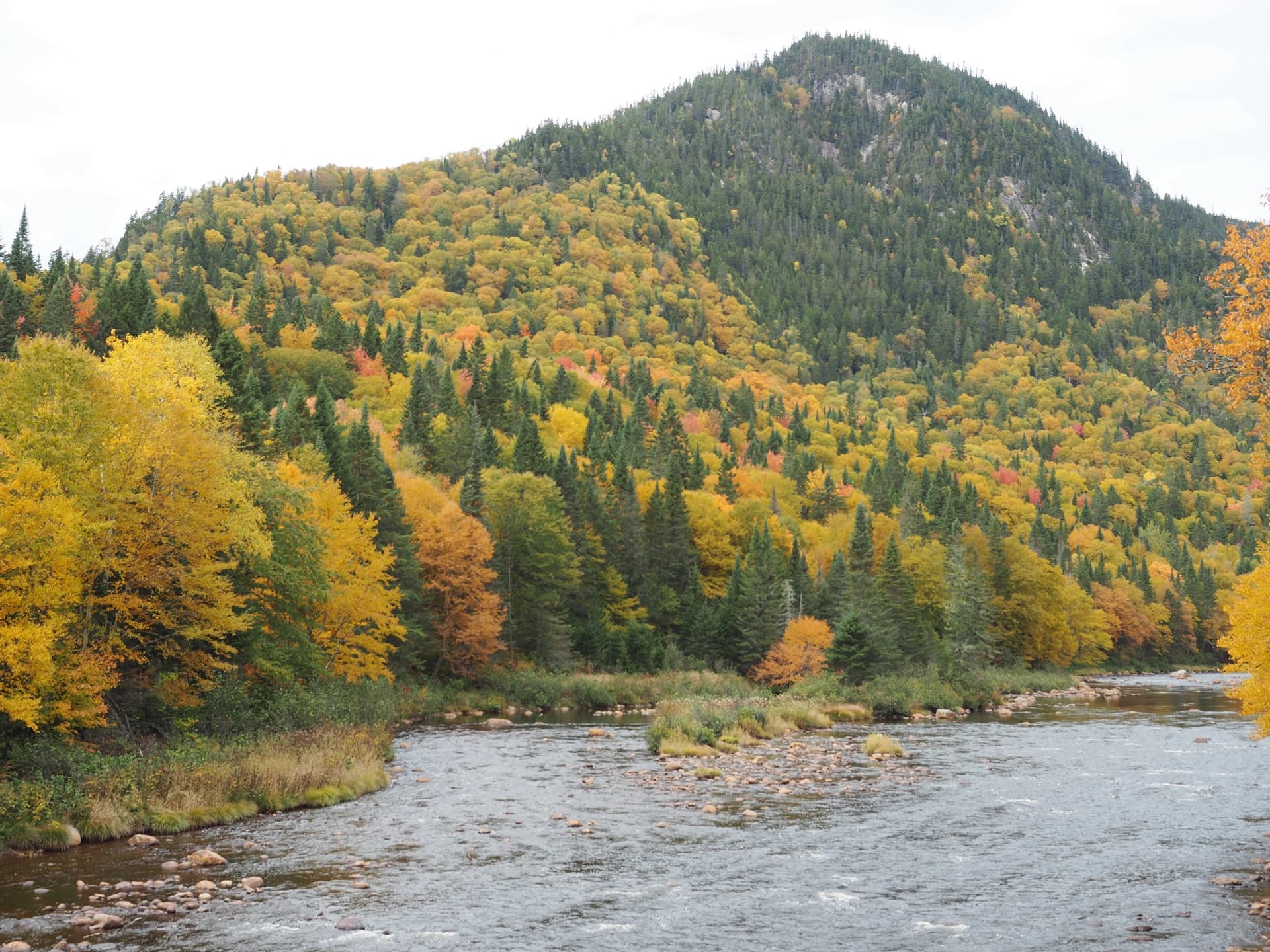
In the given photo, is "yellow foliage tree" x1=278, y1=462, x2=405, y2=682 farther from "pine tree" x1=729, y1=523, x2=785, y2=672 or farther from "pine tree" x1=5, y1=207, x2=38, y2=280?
"pine tree" x1=5, y1=207, x2=38, y2=280

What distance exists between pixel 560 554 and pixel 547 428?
73.4 m

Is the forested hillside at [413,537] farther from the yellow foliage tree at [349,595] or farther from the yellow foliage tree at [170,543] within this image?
the yellow foliage tree at [349,595]

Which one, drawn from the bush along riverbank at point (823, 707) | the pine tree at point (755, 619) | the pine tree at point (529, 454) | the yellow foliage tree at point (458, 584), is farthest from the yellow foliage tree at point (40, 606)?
the pine tree at point (529, 454)

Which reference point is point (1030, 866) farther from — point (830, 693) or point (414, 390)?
point (414, 390)

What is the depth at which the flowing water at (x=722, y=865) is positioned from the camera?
1839 centimetres

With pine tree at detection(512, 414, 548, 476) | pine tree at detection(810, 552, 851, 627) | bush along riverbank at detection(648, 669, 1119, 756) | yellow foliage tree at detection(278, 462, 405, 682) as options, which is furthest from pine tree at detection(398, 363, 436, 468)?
bush along riverbank at detection(648, 669, 1119, 756)

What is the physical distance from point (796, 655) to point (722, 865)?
6294 cm

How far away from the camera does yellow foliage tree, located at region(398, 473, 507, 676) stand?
68.8 m

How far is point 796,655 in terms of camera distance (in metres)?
85.1

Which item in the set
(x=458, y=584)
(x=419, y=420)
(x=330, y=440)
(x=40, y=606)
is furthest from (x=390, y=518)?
(x=419, y=420)

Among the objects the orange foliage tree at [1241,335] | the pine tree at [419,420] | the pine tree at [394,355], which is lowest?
the orange foliage tree at [1241,335]

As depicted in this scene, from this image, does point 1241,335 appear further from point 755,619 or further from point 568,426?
point 568,426

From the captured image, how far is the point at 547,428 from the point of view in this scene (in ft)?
513

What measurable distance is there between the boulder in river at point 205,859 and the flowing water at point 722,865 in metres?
0.45
